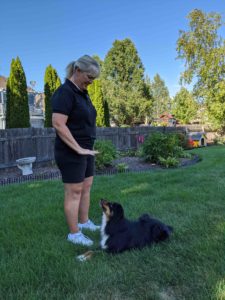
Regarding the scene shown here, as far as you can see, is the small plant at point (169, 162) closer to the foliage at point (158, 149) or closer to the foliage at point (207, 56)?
the foliage at point (158, 149)

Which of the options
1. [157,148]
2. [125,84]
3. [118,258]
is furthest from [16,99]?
[125,84]

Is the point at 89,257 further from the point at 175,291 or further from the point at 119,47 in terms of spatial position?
the point at 119,47

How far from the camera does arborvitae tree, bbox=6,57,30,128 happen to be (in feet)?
34.0

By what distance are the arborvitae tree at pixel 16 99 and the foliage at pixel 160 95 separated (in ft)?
173

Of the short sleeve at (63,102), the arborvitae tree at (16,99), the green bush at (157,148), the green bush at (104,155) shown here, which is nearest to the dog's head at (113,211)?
the short sleeve at (63,102)

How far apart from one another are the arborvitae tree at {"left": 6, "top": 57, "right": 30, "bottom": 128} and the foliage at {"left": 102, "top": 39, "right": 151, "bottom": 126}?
2068 cm

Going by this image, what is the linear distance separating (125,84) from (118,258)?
30.4m

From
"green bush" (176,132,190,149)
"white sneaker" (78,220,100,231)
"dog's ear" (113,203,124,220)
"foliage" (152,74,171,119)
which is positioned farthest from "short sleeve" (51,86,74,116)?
"foliage" (152,74,171,119)

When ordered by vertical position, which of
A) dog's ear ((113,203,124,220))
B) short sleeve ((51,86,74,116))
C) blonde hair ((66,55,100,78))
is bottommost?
dog's ear ((113,203,124,220))

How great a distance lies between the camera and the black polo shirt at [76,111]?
263 centimetres

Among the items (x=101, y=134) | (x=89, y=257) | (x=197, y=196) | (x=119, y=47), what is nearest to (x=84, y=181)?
(x=89, y=257)

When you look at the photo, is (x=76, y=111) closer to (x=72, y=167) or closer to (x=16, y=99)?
(x=72, y=167)

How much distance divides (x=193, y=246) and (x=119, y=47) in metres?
31.1

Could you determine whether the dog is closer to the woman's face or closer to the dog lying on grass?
the dog lying on grass
